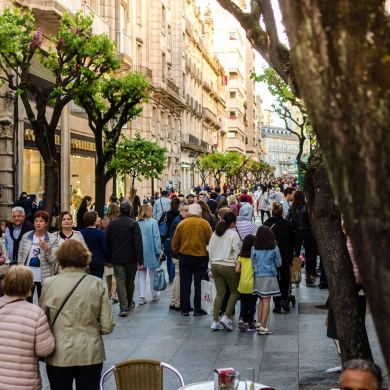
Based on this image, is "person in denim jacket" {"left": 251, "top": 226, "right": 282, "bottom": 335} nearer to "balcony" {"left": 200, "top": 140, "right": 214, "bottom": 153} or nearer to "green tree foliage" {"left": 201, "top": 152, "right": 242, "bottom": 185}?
"green tree foliage" {"left": 201, "top": 152, "right": 242, "bottom": 185}

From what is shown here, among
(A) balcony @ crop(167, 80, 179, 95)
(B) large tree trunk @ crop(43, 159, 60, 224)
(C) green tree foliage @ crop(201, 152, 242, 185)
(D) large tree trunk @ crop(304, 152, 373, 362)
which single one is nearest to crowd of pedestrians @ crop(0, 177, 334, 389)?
(D) large tree trunk @ crop(304, 152, 373, 362)

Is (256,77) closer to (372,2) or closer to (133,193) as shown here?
(133,193)

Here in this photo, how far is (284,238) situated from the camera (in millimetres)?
14211

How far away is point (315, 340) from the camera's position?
37.9ft

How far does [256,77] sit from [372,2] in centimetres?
2443

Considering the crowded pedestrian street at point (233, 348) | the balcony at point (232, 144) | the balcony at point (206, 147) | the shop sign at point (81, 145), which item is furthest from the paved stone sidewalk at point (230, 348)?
the balcony at point (232, 144)

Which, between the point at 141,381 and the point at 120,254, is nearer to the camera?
the point at 141,381

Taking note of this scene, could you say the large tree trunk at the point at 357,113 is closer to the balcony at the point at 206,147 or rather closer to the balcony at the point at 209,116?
the balcony at the point at 206,147

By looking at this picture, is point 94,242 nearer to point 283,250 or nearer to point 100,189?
point 283,250

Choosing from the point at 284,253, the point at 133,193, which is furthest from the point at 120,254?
the point at 133,193

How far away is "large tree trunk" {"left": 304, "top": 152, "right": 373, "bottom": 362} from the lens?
Answer: 7473 mm

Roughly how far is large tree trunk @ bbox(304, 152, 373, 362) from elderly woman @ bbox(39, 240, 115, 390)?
2127 millimetres

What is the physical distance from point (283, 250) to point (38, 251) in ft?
15.6

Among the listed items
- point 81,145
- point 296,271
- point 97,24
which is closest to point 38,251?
point 296,271
